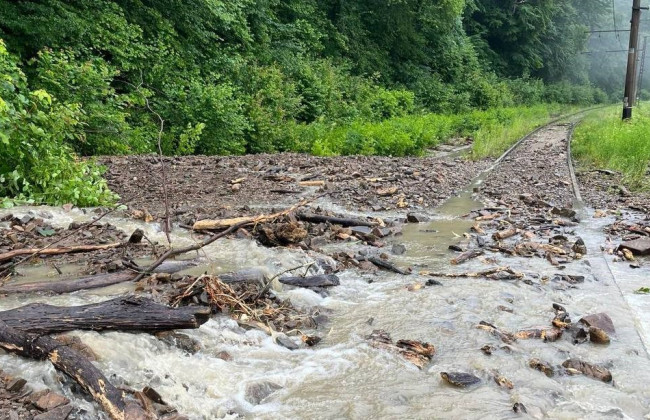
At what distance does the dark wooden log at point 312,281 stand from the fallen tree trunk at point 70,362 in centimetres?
250

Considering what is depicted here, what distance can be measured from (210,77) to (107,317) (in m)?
15.0

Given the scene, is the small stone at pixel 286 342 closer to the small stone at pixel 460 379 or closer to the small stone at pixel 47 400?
the small stone at pixel 460 379

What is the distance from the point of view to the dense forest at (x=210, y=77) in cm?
831

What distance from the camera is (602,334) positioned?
4348mm

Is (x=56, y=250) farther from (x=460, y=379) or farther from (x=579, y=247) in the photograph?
(x=579, y=247)

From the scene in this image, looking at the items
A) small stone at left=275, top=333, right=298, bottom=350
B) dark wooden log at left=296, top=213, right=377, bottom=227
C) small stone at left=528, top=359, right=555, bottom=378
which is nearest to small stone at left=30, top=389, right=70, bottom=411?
small stone at left=275, top=333, right=298, bottom=350

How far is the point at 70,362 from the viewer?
Result: 3.12 m

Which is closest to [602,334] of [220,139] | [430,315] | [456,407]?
[430,315]

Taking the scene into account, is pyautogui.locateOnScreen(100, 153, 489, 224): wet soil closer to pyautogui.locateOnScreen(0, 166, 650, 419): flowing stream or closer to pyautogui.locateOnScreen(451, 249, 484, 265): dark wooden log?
pyautogui.locateOnScreen(451, 249, 484, 265): dark wooden log

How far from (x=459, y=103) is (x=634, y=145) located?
64.5ft

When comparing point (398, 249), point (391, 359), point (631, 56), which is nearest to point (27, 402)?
point (391, 359)

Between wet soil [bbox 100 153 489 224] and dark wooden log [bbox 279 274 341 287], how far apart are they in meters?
2.59

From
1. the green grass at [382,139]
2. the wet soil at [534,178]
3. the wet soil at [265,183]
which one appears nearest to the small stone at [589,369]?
the wet soil at [265,183]

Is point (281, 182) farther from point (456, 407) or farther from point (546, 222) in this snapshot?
point (456, 407)
